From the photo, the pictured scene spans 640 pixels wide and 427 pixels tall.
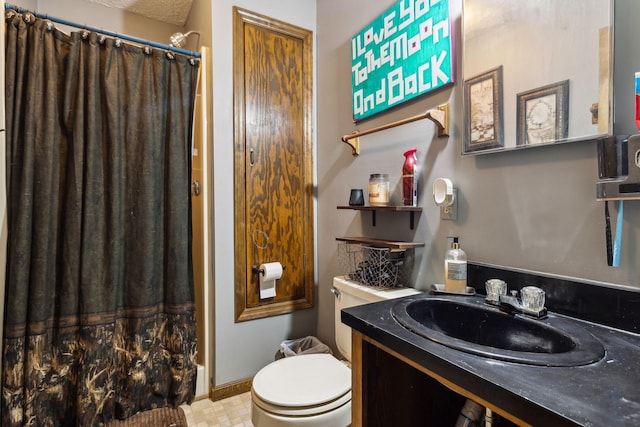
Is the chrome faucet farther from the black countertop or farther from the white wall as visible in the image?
the white wall

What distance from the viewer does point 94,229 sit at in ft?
4.91

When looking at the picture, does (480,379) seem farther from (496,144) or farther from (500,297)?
(496,144)

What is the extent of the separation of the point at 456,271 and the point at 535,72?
0.65 meters

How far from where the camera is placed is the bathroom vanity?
49 centimetres

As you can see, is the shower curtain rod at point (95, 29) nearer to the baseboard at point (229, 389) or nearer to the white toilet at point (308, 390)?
the white toilet at point (308, 390)

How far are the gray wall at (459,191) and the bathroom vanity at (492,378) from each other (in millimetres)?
95

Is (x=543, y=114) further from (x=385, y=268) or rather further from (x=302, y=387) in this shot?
(x=302, y=387)

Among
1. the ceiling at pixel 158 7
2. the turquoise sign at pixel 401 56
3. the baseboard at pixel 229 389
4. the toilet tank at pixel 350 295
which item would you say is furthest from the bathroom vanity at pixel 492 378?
the ceiling at pixel 158 7

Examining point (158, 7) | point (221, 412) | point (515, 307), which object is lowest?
point (221, 412)

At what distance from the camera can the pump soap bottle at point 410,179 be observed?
132cm

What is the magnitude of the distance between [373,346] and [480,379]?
354mm

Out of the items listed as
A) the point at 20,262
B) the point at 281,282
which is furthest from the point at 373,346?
the point at 20,262

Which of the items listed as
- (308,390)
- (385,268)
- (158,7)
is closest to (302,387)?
(308,390)

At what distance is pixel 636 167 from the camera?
74 centimetres
